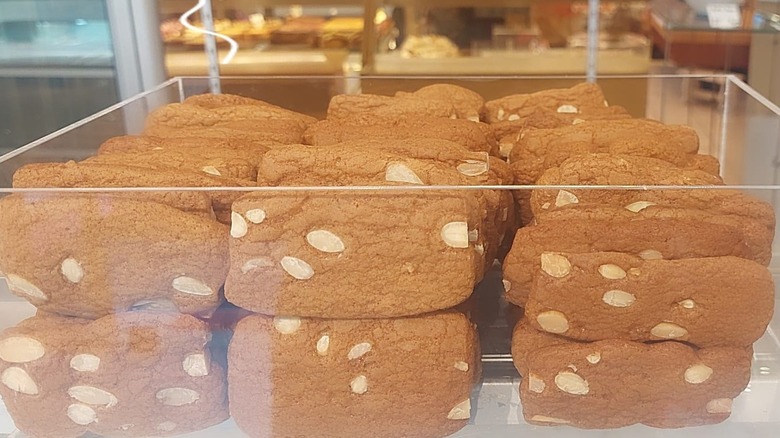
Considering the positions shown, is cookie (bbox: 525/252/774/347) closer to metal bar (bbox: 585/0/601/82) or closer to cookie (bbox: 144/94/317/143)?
cookie (bbox: 144/94/317/143)

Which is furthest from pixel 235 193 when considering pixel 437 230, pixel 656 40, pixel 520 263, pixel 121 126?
pixel 656 40

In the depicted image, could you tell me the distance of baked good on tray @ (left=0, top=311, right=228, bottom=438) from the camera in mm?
913

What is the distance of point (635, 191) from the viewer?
0.87m

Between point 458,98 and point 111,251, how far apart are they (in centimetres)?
71

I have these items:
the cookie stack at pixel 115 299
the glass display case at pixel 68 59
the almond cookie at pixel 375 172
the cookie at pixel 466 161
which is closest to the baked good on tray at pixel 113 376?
the cookie stack at pixel 115 299

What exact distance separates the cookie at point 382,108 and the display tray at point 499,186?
0.15 m

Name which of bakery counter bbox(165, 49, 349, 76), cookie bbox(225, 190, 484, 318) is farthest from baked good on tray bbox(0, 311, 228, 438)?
bakery counter bbox(165, 49, 349, 76)

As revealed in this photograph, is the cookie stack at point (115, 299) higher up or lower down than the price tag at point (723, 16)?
lower down

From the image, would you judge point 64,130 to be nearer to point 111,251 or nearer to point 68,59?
point 111,251

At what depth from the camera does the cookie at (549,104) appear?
4.32ft

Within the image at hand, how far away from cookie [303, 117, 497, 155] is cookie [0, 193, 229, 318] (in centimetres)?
30

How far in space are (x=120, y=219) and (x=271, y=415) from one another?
31cm

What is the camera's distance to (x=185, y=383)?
3.05 ft

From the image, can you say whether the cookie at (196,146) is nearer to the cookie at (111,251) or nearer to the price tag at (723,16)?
the cookie at (111,251)
